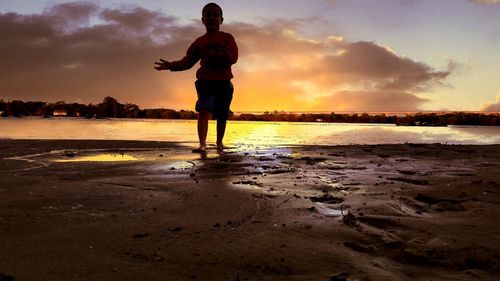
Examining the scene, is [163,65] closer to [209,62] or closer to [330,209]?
[209,62]

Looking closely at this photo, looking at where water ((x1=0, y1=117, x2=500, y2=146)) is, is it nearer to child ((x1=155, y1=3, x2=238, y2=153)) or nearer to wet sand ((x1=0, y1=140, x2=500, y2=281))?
child ((x1=155, y1=3, x2=238, y2=153))

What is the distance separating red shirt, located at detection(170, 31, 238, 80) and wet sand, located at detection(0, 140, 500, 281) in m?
4.26

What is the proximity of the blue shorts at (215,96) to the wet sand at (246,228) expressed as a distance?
408 centimetres

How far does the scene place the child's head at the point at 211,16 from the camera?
26.7ft

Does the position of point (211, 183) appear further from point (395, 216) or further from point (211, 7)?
point (211, 7)

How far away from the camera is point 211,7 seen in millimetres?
8172

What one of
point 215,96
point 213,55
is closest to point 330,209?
point 213,55

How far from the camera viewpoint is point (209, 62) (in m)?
8.15

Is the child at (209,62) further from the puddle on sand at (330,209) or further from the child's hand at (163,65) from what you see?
the puddle on sand at (330,209)

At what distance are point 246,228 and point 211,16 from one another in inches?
258

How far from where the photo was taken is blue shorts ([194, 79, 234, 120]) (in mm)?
8203

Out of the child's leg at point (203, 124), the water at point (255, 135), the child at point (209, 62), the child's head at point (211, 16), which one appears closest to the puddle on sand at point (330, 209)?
the child at point (209, 62)

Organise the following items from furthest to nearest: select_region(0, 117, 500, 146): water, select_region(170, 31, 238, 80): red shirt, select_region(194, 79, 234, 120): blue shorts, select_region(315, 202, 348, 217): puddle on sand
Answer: select_region(0, 117, 500, 146): water → select_region(194, 79, 234, 120): blue shorts → select_region(170, 31, 238, 80): red shirt → select_region(315, 202, 348, 217): puddle on sand

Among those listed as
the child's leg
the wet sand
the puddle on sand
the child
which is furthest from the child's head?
the puddle on sand
